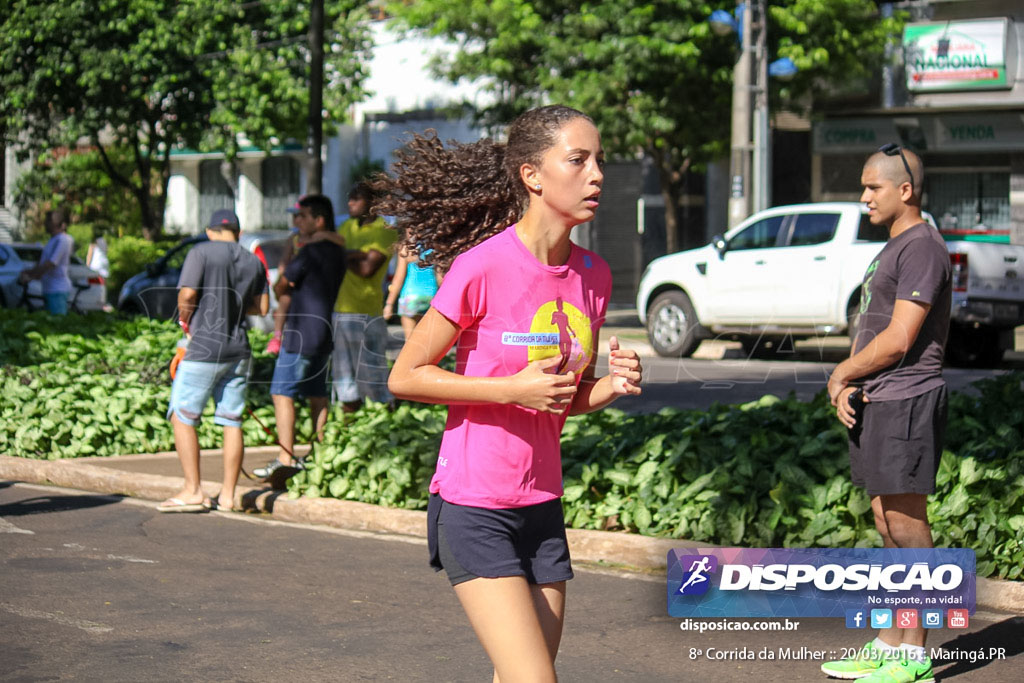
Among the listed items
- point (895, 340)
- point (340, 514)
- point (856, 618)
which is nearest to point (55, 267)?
point (340, 514)

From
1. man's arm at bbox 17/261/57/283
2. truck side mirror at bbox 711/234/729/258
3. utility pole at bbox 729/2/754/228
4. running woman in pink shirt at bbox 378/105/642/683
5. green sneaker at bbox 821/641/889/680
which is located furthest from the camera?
utility pole at bbox 729/2/754/228

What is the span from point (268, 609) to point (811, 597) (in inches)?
92.0

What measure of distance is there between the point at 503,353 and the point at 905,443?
78.2 inches

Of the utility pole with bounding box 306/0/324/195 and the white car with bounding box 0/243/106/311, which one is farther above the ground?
the utility pole with bounding box 306/0/324/195

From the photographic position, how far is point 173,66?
94.4 ft

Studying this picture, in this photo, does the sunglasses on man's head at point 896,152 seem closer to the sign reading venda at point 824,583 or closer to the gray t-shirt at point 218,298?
the sign reading venda at point 824,583

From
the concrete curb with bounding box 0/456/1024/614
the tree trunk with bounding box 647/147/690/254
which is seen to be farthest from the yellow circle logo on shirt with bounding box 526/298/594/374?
the tree trunk with bounding box 647/147/690/254

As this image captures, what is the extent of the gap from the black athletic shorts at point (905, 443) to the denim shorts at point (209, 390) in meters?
4.41

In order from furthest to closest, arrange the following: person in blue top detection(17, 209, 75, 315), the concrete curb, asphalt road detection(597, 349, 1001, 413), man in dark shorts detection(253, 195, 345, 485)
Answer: person in blue top detection(17, 209, 75, 315), asphalt road detection(597, 349, 1001, 413), man in dark shorts detection(253, 195, 345, 485), the concrete curb

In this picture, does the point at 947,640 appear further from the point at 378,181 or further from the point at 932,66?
the point at 932,66

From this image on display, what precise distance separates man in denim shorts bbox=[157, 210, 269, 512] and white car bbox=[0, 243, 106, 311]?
13.8 metres

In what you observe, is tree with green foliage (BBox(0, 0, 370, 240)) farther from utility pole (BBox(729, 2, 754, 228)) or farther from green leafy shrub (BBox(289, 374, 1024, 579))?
green leafy shrub (BBox(289, 374, 1024, 579))

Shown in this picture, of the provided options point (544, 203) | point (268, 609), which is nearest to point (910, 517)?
point (544, 203)

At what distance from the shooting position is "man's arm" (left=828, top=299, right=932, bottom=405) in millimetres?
4652
